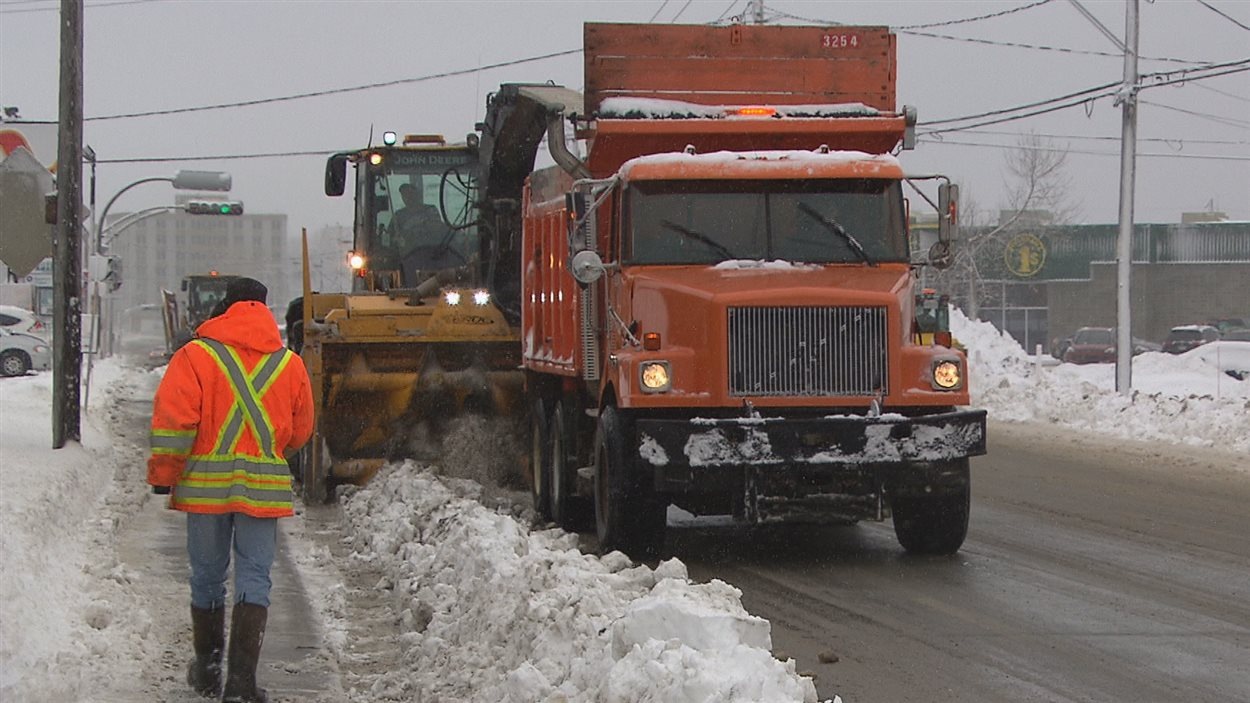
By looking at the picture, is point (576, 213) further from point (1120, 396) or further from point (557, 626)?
point (1120, 396)

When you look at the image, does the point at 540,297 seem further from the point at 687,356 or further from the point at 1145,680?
the point at 1145,680

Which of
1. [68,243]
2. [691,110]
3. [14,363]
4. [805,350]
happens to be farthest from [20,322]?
[805,350]

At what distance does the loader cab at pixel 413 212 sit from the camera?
17562 mm

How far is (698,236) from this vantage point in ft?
35.6

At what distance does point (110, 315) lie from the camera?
2275 inches

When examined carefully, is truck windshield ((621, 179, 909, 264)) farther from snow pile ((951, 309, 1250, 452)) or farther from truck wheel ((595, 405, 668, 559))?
snow pile ((951, 309, 1250, 452))

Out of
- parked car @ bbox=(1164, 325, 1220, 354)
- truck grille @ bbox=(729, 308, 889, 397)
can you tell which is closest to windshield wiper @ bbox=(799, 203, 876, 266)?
truck grille @ bbox=(729, 308, 889, 397)

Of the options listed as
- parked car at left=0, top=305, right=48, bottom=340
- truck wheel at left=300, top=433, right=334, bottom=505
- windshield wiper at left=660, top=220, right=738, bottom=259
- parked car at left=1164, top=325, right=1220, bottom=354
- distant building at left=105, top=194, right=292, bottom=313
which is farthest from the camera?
distant building at left=105, top=194, right=292, bottom=313

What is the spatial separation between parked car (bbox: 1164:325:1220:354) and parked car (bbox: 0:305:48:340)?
105 feet

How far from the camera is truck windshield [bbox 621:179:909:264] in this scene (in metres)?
10.8

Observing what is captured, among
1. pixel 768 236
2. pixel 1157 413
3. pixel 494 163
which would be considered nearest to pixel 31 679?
pixel 768 236

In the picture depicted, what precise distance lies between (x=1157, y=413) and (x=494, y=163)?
423 inches

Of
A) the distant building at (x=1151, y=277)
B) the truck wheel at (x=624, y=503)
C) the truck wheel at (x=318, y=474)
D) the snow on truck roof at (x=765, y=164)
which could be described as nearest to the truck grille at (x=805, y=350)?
the truck wheel at (x=624, y=503)

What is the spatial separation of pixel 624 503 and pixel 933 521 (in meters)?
2.11
